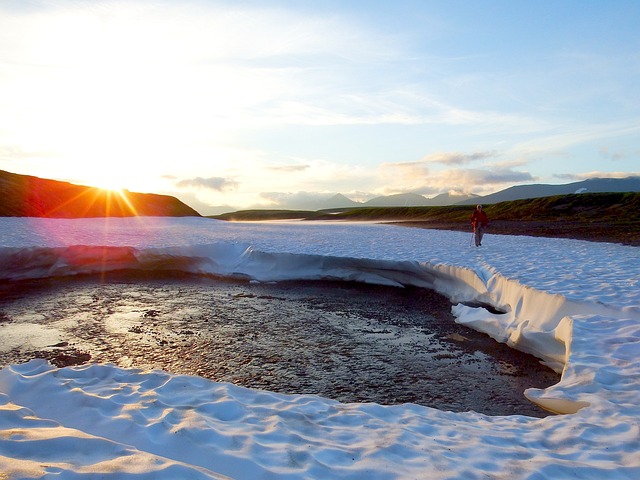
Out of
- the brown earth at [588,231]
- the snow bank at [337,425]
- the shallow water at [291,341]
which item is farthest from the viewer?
the brown earth at [588,231]

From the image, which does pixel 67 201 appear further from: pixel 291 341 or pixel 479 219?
pixel 291 341

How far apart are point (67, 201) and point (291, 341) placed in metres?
48.0

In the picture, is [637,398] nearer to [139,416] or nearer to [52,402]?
[139,416]

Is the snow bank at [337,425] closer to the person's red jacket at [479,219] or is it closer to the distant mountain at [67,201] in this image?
the person's red jacket at [479,219]

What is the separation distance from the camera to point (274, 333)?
923 centimetres

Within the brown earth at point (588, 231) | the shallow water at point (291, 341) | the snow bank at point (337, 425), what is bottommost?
the shallow water at point (291, 341)

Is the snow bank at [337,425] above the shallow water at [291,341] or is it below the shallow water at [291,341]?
above

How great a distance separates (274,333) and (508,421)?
5.18 meters

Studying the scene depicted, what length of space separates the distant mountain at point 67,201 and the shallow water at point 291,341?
1272 inches

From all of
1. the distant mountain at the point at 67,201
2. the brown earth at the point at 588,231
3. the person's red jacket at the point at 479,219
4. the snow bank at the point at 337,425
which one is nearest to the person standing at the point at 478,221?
the person's red jacket at the point at 479,219

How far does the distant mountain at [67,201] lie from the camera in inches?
1626

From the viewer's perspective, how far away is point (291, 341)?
8.66 metres

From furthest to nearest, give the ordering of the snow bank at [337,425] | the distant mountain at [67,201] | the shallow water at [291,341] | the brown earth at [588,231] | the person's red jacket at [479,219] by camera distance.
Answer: the distant mountain at [67,201]
the brown earth at [588,231]
the person's red jacket at [479,219]
the shallow water at [291,341]
the snow bank at [337,425]

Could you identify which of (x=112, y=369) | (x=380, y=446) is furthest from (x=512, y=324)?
(x=112, y=369)
